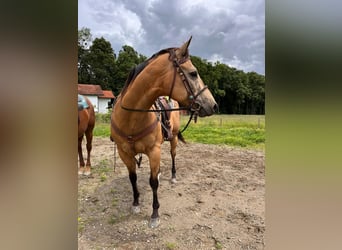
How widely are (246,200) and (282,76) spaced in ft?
10.1

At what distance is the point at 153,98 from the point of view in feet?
7.43

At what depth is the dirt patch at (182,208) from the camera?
2.33 metres

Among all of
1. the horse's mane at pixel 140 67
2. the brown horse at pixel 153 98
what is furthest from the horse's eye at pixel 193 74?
the horse's mane at pixel 140 67

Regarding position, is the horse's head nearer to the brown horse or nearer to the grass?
the brown horse

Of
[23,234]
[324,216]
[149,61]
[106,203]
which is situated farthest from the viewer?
[106,203]

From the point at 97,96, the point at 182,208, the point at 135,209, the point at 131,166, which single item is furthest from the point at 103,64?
the point at 182,208

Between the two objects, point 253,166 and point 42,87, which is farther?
point 253,166

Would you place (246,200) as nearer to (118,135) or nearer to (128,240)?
(128,240)

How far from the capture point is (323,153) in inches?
22.8

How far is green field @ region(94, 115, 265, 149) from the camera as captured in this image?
25.6 feet

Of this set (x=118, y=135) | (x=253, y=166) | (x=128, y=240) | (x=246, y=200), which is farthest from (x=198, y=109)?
(x=253, y=166)

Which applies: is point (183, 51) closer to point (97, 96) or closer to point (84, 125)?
point (84, 125)

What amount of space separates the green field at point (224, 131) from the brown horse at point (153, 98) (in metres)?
2.15

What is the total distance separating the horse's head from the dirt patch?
1.43 meters
